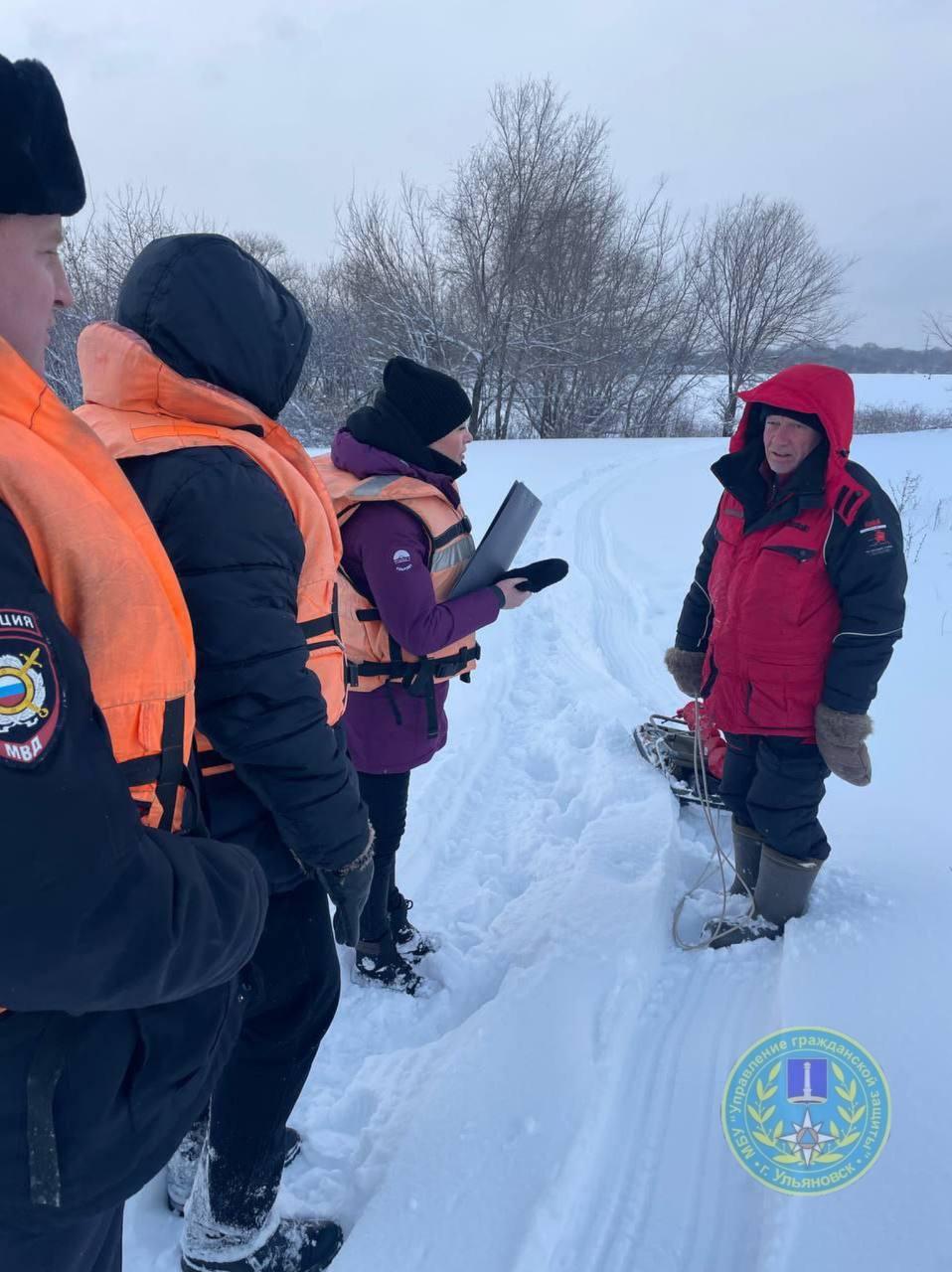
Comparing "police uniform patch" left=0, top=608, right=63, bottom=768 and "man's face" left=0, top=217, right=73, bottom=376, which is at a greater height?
"man's face" left=0, top=217, right=73, bottom=376

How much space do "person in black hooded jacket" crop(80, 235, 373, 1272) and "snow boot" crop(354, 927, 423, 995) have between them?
32.5 inches

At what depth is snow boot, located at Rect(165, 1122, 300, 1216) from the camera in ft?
5.65

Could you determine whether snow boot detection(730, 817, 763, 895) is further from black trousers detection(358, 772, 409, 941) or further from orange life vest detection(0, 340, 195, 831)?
orange life vest detection(0, 340, 195, 831)

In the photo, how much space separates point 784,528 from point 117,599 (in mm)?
2039

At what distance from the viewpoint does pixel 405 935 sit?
254 centimetres

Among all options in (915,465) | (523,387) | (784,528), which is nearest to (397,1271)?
(784,528)

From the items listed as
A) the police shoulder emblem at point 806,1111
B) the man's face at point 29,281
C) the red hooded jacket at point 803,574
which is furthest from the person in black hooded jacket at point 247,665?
the red hooded jacket at point 803,574

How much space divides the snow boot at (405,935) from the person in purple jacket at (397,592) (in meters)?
0.05

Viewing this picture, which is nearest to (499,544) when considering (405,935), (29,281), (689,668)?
(689,668)

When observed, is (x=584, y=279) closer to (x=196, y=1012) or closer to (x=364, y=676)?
(x=364, y=676)

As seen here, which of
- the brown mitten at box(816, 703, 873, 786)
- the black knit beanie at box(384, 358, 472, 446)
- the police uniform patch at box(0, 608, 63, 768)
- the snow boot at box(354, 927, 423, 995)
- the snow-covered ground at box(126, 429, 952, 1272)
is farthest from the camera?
the snow boot at box(354, 927, 423, 995)

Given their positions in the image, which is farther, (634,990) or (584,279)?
(584,279)

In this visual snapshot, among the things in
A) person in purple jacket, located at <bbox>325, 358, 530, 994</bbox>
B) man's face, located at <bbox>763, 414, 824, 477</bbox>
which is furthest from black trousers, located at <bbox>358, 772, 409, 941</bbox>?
man's face, located at <bbox>763, 414, 824, 477</bbox>

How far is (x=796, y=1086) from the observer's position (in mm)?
1965
